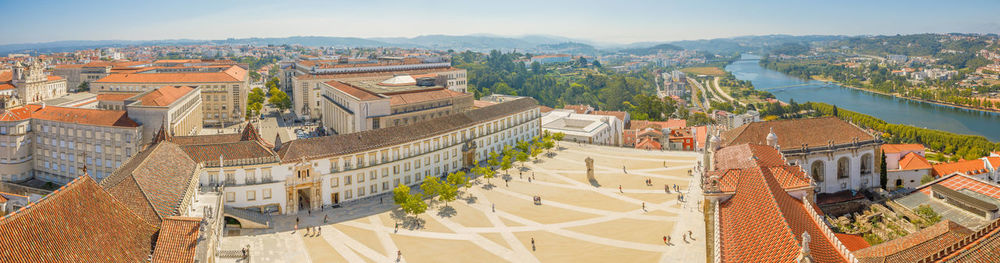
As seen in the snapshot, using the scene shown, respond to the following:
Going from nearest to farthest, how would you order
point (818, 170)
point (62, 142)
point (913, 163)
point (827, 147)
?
point (827, 147)
point (818, 170)
point (913, 163)
point (62, 142)

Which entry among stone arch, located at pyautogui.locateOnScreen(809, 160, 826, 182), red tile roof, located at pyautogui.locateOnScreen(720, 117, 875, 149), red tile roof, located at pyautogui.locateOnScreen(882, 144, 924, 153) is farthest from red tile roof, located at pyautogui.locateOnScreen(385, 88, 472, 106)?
red tile roof, located at pyautogui.locateOnScreen(882, 144, 924, 153)

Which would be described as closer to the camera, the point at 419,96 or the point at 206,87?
the point at 419,96

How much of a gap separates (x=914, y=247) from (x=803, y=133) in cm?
2989

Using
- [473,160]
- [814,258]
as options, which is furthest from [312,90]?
[814,258]

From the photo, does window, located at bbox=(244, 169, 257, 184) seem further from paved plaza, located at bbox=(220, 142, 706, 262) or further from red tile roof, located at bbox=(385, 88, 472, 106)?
red tile roof, located at bbox=(385, 88, 472, 106)

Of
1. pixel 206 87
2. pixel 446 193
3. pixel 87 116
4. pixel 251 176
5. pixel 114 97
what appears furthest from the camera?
pixel 206 87

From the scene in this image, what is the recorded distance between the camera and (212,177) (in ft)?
149

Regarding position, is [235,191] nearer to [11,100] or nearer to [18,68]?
[11,100]

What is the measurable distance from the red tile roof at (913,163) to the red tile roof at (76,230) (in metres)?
64.9

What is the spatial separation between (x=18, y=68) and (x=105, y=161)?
127ft

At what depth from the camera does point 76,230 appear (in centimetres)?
2261

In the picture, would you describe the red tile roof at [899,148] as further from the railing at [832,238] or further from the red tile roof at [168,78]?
the red tile roof at [168,78]

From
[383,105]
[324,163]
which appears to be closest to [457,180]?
[324,163]

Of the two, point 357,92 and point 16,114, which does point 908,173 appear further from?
point 16,114
